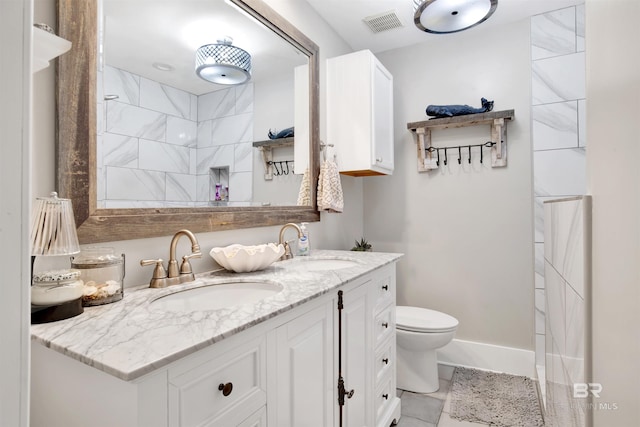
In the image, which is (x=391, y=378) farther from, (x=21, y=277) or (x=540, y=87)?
(x=540, y=87)

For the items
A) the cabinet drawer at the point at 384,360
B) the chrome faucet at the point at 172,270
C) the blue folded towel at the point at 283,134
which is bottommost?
the cabinet drawer at the point at 384,360

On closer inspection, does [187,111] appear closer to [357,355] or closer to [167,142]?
[167,142]

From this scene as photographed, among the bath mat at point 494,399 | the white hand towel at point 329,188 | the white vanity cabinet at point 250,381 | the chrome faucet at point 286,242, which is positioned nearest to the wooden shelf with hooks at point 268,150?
the chrome faucet at point 286,242

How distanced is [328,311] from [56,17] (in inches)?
48.3

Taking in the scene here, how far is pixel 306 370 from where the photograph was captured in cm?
107

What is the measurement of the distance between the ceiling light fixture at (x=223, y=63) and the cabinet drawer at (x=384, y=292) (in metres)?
1.21

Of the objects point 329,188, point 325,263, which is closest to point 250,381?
point 325,263

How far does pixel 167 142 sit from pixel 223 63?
511mm

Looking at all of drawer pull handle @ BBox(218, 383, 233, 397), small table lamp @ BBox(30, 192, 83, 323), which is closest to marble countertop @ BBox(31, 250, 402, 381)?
small table lamp @ BBox(30, 192, 83, 323)

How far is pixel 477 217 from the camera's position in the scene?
2570 millimetres

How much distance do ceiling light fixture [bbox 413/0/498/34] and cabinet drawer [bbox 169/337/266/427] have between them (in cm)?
164

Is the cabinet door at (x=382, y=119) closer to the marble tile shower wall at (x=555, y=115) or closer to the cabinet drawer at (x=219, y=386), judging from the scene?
the marble tile shower wall at (x=555, y=115)

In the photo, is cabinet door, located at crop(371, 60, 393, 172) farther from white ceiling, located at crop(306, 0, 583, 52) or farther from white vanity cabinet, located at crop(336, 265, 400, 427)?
white vanity cabinet, located at crop(336, 265, 400, 427)

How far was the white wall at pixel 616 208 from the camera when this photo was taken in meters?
0.62
